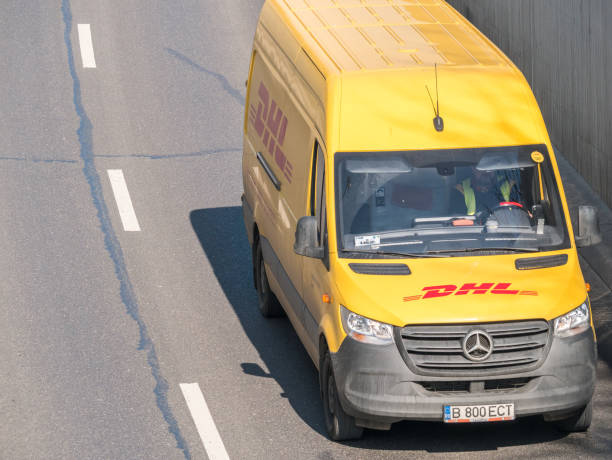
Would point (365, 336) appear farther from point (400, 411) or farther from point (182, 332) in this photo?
point (182, 332)

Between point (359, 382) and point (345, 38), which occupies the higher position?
point (345, 38)

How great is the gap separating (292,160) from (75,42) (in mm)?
11182

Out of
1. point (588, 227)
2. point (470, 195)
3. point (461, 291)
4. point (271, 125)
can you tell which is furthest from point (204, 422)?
point (588, 227)

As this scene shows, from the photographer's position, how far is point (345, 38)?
10938 millimetres

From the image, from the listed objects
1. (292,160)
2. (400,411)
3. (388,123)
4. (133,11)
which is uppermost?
(388,123)

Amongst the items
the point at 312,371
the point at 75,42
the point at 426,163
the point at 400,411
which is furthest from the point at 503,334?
the point at 75,42

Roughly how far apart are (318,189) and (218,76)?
10195 mm

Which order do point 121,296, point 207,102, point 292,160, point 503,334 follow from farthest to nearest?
point 207,102
point 121,296
point 292,160
point 503,334

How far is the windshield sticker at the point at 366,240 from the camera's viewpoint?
→ 368 inches

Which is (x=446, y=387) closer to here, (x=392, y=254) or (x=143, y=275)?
(x=392, y=254)

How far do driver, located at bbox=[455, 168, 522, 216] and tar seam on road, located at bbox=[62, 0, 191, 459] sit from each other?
9.45ft

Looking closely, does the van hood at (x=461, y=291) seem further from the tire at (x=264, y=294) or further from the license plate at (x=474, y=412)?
the tire at (x=264, y=294)

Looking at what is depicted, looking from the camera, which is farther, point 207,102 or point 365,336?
point 207,102

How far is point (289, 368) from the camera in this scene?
11.0 metres
